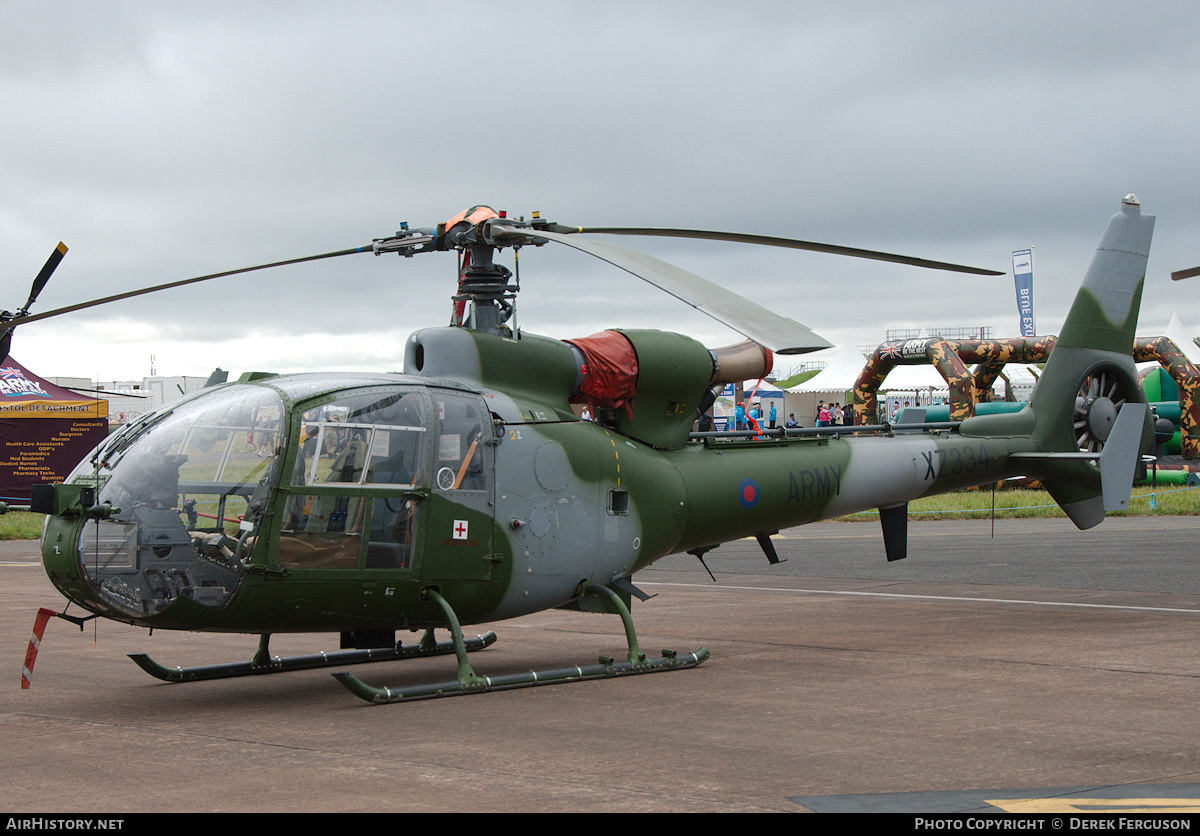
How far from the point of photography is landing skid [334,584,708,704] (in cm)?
845

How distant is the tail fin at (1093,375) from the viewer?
14.1m

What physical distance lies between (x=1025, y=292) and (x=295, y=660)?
46.6 meters

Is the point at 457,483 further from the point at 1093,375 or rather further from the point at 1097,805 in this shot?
the point at 1093,375

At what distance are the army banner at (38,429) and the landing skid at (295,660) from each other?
2171cm

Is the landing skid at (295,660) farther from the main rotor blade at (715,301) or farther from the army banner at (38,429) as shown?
the army banner at (38,429)

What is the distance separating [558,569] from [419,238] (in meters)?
2.90

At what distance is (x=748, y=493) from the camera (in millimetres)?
11344

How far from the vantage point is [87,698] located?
30.1ft

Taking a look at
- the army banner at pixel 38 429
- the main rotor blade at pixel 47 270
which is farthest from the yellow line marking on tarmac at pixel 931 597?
the army banner at pixel 38 429

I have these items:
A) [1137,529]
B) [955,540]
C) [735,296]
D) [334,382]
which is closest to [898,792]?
[735,296]

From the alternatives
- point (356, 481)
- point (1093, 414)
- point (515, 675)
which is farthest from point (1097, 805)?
point (1093, 414)

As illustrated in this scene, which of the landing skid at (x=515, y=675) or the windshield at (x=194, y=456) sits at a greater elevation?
the windshield at (x=194, y=456)

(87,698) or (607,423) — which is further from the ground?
(607,423)
